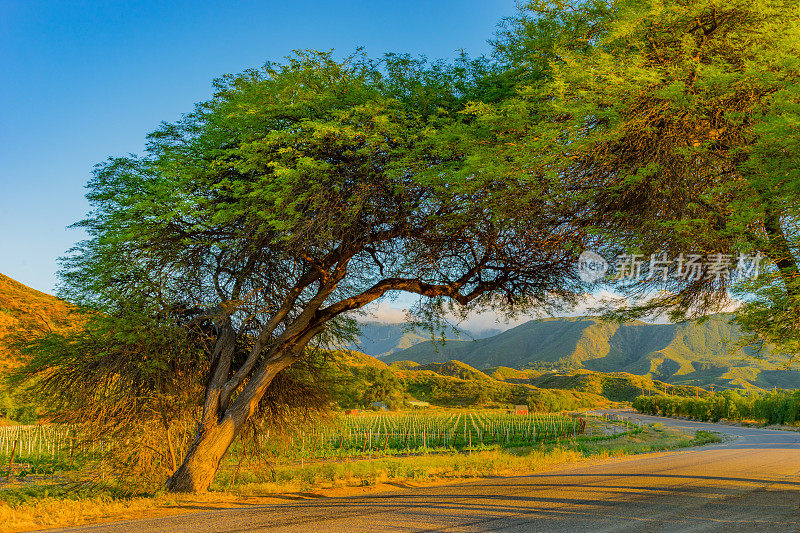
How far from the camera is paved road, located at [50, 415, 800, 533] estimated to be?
6.84 metres

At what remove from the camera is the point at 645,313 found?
12273mm

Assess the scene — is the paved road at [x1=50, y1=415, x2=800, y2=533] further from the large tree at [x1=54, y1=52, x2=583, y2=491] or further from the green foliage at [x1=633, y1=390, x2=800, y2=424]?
the green foliage at [x1=633, y1=390, x2=800, y2=424]

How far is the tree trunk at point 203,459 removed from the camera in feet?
34.9

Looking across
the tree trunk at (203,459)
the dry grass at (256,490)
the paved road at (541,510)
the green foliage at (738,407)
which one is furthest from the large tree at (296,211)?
the green foliage at (738,407)

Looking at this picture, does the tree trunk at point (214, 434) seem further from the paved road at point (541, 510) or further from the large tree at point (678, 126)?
the large tree at point (678, 126)

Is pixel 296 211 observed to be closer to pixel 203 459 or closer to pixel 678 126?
pixel 203 459

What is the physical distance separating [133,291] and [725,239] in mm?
12358

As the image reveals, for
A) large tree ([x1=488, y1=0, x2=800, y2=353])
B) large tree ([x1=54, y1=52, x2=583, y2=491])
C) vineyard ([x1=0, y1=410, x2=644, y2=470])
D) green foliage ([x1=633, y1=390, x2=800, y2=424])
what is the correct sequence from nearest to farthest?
large tree ([x1=488, y1=0, x2=800, y2=353]) → large tree ([x1=54, y1=52, x2=583, y2=491]) → vineyard ([x1=0, y1=410, x2=644, y2=470]) → green foliage ([x1=633, y1=390, x2=800, y2=424])

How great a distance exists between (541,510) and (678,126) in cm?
696

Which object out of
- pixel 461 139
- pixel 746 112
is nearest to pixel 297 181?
pixel 461 139

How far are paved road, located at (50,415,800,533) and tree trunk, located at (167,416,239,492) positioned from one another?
2663 mm

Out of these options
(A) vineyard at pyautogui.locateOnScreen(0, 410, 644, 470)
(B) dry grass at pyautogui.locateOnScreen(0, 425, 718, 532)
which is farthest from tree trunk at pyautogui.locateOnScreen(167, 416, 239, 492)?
(A) vineyard at pyautogui.locateOnScreen(0, 410, 644, 470)

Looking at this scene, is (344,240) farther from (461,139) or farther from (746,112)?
(746,112)

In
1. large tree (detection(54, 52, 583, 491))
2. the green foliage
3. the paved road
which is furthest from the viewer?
the green foliage
